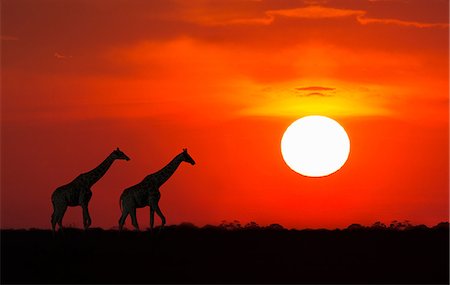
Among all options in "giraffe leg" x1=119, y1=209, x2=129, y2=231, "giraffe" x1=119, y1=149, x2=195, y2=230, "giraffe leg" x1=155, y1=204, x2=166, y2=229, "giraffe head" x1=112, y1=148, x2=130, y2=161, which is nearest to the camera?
"giraffe leg" x1=155, y1=204, x2=166, y2=229

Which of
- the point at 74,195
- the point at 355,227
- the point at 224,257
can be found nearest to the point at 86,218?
the point at 74,195

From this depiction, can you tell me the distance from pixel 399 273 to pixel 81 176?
1275 cm

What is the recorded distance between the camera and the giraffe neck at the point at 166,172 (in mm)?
48281

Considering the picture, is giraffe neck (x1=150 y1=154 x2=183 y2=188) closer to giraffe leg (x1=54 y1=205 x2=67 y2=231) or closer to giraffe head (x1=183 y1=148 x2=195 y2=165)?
giraffe head (x1=183 y1=148 x2=195 y2=165)

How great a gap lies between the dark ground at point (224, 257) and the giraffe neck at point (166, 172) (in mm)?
2042

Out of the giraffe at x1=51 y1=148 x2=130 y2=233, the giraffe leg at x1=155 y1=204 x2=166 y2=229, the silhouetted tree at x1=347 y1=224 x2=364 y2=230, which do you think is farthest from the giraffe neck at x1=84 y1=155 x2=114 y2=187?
the silhouetted tree at x1=347 y1=224 x2=364 y2=230

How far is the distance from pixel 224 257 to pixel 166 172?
5475 millimetres

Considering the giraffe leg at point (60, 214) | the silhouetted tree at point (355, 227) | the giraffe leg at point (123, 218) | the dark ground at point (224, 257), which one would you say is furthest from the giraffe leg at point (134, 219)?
the silhouetted tree at point (355, 227)

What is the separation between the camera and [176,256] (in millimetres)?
44531

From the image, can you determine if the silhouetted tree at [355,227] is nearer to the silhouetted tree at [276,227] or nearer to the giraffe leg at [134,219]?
the silhouetted tree at [276,227]

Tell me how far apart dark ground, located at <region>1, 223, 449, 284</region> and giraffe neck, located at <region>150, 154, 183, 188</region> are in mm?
2042

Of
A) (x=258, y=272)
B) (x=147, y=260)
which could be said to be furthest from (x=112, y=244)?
(x=258, y=272)

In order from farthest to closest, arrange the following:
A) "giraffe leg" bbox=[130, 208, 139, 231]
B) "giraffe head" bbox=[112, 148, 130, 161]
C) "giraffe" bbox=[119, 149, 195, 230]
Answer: "giraffe head" bbox=[112, 148, 130, 161] < "giraffe leg" bbox=[130, 208, 139, 231] < "giraffe" bbox=[119, 149, 195, 230]

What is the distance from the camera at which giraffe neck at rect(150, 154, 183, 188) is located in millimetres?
48281
